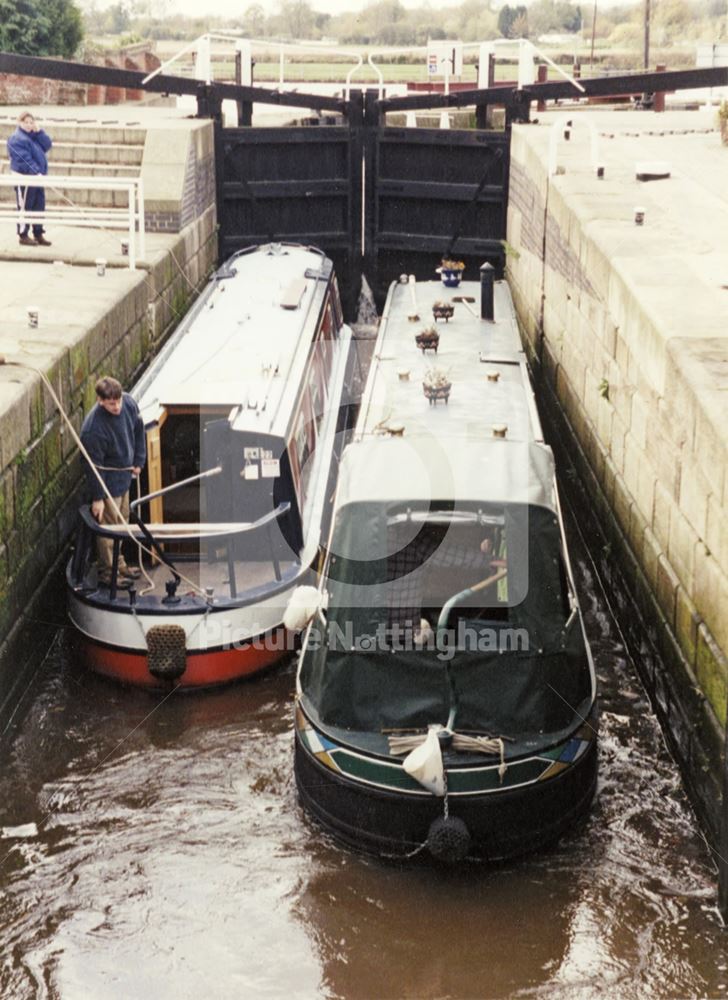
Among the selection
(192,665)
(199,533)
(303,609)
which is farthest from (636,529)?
(192,665)

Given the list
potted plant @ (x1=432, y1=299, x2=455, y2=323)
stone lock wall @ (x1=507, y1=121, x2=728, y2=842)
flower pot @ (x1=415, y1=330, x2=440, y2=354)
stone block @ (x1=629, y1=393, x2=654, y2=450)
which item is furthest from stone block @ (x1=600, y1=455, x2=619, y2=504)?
potted plant @ (x1=432, y1=299, x2=455, y2=323)

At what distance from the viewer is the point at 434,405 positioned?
36.5 ft

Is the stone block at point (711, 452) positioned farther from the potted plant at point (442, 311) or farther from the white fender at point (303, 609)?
the potted plant at point (442, 311)

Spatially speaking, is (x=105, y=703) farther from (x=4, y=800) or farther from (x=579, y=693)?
(x=579, y=693)

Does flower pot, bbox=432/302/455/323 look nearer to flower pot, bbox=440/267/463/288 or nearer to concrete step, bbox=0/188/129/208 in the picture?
flower pot, bbox=440/267/463/288

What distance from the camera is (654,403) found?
1087 centimetres

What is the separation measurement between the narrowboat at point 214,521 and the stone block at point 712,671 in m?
3.53

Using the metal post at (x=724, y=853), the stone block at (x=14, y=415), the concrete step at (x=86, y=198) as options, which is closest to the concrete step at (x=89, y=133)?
→ the concrete step at (x=86, y=198)

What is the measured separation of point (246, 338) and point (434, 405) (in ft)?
10.1

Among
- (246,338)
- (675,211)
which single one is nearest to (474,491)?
(246,338)

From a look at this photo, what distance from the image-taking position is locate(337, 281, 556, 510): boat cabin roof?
8773mm

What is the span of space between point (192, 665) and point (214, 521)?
4.85 feet

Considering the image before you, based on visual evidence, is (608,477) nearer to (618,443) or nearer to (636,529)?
(618,443)

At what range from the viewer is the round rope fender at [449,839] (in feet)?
26.0
